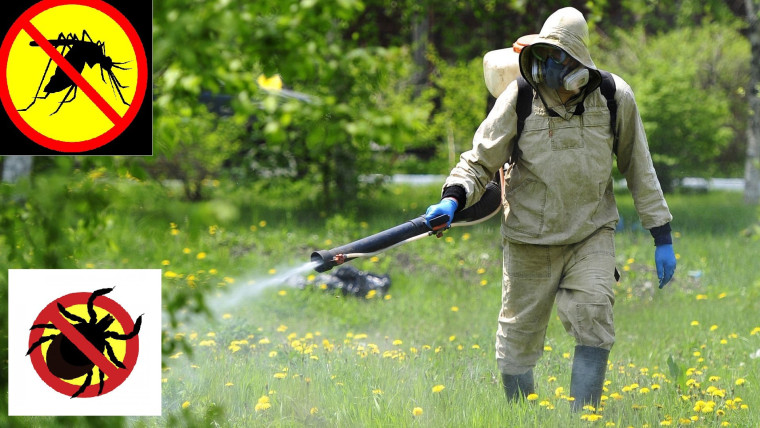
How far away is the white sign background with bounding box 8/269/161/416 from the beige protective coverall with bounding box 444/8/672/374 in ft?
5.03

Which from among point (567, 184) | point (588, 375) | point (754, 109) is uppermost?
point (754, 109)

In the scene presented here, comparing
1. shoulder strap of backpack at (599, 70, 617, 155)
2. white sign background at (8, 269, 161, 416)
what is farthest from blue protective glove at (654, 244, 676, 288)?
white sign background at (8, 269, 161, 416)

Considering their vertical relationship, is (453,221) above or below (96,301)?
above

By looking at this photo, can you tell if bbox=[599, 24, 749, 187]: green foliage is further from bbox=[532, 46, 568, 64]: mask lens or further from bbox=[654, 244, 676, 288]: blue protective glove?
bbox=[532, 46, 568, 64]: mask lens

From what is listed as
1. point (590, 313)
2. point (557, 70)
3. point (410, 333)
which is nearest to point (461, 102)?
point (410, 333)

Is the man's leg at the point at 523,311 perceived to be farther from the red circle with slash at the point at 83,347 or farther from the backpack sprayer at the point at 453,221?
the red circle with slash at the point at 83,347

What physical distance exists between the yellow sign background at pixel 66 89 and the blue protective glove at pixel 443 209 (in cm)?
127

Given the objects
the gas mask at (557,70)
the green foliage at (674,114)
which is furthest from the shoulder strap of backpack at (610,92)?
the green foliage at (674,114)

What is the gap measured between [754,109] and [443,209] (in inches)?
395

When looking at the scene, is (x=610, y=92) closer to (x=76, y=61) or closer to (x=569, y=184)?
(x=569, y=184)

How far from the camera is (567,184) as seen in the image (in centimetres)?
376

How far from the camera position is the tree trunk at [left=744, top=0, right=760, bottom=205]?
11.8 metres

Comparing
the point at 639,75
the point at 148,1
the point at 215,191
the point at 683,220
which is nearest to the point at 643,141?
the point at 148,1

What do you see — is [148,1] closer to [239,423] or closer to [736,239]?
[239,423]
